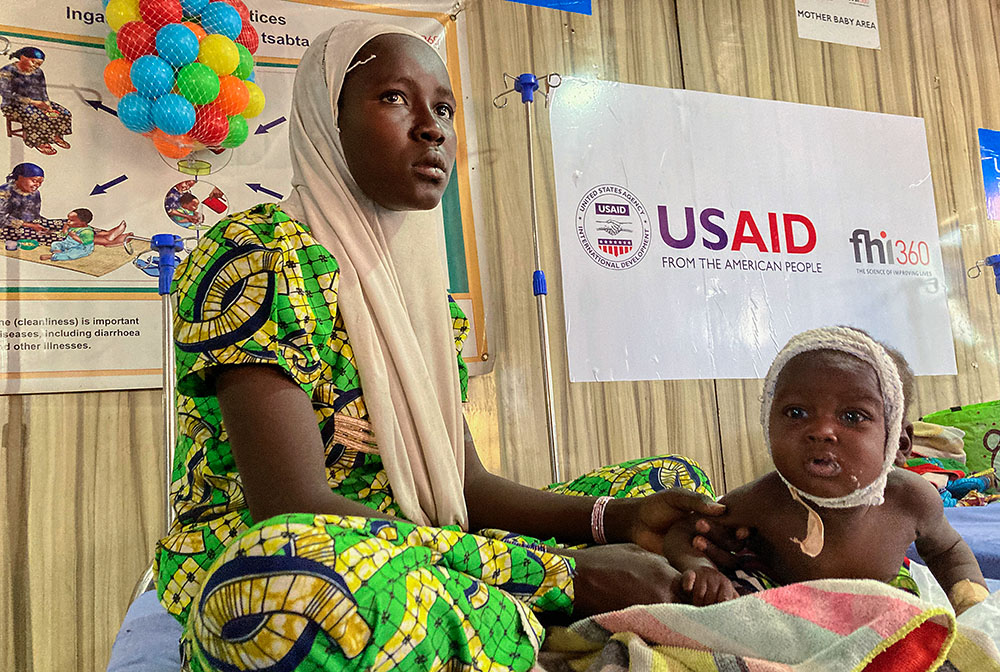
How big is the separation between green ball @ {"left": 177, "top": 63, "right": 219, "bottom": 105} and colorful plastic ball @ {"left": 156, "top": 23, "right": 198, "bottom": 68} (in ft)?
0.09

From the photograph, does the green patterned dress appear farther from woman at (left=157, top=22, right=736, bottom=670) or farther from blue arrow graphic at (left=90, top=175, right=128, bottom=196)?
blue arrow graphic at (left=90, top=175, right=128, bottom=196)

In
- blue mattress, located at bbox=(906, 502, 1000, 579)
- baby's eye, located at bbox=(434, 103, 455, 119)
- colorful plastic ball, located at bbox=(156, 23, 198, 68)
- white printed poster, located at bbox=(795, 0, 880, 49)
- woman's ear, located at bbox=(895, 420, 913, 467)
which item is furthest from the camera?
white printed poster, located at bbox=(795, 0, 880, 49)

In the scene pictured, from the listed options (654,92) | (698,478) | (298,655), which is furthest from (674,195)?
(298,655)

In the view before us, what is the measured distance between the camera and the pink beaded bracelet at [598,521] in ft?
4.99

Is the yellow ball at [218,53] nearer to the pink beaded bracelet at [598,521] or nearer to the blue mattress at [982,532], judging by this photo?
the pink beaded bracelet at [598,521]

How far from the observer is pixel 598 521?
5.00 feet

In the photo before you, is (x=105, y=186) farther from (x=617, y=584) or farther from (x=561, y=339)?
(x=617, y=584)

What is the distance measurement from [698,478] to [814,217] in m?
2.30

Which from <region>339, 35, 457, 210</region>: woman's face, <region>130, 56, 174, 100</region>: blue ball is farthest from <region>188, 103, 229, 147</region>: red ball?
<region>339, 35, 457, 210</region>: woman's face

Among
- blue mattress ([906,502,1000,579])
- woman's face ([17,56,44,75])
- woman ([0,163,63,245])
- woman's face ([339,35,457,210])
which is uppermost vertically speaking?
woman's face ([17,56,44,75])

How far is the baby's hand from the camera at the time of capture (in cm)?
116

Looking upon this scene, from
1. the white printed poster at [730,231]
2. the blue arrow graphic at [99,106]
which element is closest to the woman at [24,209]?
the blue arrow graphic at [99,106]

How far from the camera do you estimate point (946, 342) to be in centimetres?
394

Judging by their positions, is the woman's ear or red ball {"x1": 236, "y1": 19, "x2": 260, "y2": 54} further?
red ball {"x1": 236, "y1": 19, "x2": 260, "y2": 54}
